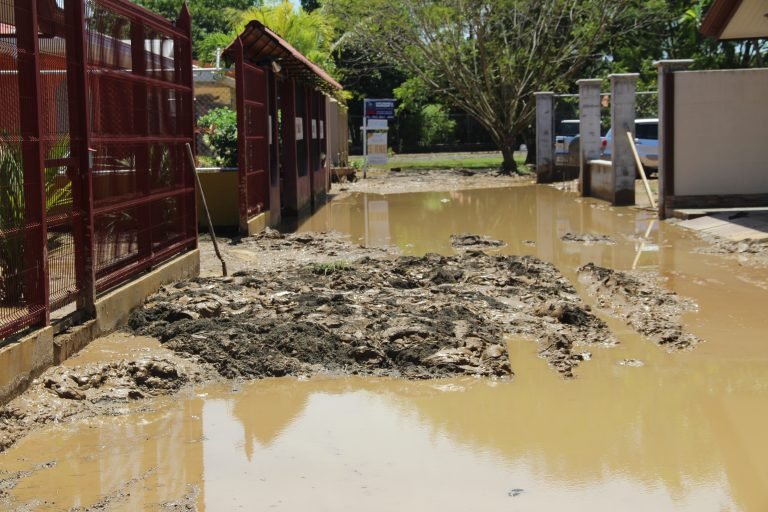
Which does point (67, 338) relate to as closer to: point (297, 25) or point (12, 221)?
point (12, 221)

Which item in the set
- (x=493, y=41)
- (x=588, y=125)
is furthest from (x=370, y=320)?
(x=493, y=41)

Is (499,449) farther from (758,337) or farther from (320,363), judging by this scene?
(758,337)

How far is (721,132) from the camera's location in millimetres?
17453

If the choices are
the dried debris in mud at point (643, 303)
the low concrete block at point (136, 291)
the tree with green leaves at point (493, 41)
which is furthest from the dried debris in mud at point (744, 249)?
the tree with green leaves at point (493, 41)

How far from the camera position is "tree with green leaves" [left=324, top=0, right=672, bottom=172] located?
31094mm

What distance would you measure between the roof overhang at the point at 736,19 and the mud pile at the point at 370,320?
7469 millimetres

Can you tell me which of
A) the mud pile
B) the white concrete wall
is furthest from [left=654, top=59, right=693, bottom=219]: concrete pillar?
the mud pile

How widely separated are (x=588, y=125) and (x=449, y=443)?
18.6m

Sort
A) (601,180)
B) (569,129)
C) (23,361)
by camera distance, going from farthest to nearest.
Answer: (569,129) < (601,180) < (23,361)

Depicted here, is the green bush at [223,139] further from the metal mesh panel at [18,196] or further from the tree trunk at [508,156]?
the tree trunk at [508,156]

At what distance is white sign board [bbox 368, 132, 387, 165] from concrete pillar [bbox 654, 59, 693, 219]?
1573 centimetres

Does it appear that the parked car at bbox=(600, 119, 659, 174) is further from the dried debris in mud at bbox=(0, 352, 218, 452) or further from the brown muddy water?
the dried debris in mud at bbox=(0, 352, 218, 452)

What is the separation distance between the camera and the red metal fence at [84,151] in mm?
6297

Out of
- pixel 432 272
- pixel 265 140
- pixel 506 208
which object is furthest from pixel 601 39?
pixel 432 272
